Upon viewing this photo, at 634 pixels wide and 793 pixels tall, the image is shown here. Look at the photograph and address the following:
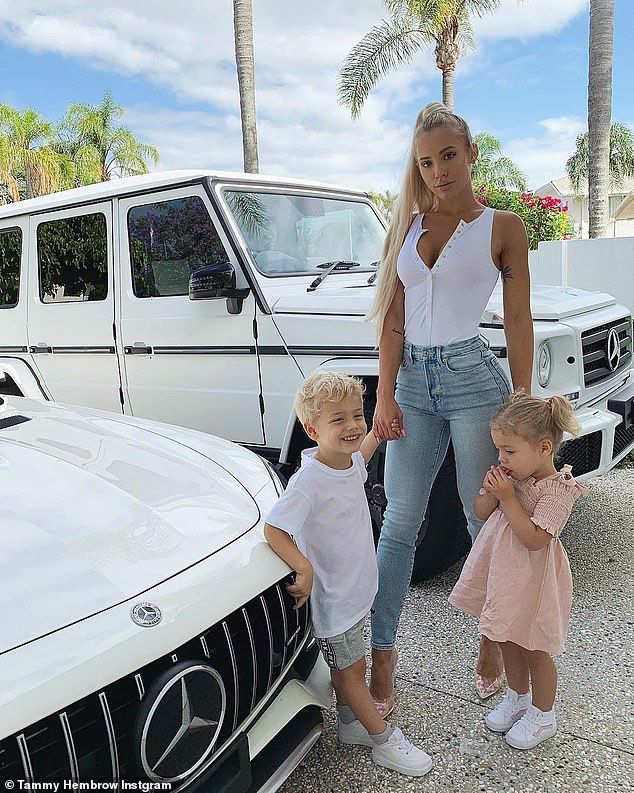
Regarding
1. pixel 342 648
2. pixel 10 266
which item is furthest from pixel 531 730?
pixel 10 266

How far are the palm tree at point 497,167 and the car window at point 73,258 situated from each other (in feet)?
94.8

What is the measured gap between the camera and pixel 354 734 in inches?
90.4

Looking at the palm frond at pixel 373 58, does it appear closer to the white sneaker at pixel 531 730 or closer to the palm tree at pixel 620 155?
the white sneaker at pixel 531 730

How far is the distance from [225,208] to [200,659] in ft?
9.05

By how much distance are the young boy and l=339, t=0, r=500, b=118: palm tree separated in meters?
13.9

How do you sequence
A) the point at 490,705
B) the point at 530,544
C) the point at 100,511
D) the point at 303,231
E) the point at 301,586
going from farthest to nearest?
the point at 303,231 → the point at 490,705 → the point at 530,544 → the point at 301,586 → the point at 100,511

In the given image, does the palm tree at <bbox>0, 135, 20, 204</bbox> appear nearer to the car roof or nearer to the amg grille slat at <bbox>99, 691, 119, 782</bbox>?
the car roof

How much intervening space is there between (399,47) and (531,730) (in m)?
14.8

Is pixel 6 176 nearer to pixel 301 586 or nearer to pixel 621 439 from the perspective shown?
pixel 621 439

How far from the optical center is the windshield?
3913 millimetres

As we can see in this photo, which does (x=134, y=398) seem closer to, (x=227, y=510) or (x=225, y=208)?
(x=225, y=208)

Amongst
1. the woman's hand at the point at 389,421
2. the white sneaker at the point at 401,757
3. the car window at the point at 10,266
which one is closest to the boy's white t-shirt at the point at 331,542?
the woman's hand at the point at 389,421

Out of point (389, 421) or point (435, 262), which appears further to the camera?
point (389, 421)

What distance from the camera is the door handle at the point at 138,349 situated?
416 cm
